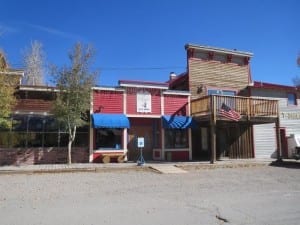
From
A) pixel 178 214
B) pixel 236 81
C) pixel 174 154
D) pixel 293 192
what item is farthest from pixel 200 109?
pixel 178 214

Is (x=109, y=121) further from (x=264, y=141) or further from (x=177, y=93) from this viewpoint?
(x=264, y=141)

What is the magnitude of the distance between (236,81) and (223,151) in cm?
502

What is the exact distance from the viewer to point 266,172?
16.2 meters

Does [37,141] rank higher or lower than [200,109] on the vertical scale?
lower

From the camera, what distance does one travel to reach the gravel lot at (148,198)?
280 inches

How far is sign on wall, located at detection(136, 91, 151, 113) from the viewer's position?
66.2 ft

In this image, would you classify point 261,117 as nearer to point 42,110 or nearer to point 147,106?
point 147,106

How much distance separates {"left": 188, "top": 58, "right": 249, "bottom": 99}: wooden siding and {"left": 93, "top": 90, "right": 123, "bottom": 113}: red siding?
5124mm

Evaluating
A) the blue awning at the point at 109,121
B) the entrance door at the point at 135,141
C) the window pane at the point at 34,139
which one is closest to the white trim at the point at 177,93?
the entrance door at the point at 135,141

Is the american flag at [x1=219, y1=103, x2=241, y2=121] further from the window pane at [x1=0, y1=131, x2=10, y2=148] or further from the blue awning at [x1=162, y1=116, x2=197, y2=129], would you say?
the window pane at [x1=0, y1=131, x2=10, y2=148]

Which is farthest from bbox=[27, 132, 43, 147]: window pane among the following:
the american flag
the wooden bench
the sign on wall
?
the american flag

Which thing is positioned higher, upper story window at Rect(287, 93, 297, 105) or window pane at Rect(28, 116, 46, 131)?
upper story window at Rect(287, 93, 297, 105)

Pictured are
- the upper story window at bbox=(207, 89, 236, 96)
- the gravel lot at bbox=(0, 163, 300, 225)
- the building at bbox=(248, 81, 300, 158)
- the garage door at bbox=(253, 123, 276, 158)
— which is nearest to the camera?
the gravel lot at bbox=(0, 163, 300, 225)

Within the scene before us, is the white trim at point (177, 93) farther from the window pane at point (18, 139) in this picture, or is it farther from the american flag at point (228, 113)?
the window pane at point (18, 139)
